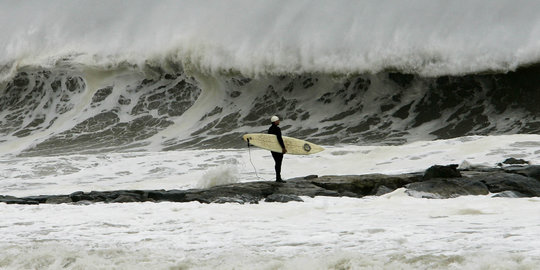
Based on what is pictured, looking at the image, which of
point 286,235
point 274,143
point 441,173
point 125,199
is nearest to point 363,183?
point 441,173

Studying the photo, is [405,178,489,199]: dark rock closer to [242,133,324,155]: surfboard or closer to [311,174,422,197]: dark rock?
[311,174,422,197]: dark rock

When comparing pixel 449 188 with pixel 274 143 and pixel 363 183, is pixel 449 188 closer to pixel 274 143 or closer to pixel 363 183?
pixel 363 183

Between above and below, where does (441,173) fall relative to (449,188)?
above

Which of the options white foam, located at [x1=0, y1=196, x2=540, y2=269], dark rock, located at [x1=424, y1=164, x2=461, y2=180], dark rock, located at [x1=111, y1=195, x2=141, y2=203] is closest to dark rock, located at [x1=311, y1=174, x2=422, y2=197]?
dark rock, located at [x1=424, y1=164, x2=461, y2=180]

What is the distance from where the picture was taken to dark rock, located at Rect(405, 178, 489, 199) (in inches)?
266

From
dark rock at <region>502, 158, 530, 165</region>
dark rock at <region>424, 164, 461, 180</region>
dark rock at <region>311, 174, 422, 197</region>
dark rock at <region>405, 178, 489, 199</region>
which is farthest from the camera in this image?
dark rock at <region>502, 158, 530, 165</region>

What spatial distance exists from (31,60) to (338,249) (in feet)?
92.4

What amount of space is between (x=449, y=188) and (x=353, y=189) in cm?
179

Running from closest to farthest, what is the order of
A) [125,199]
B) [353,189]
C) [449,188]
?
1. [449,188]
2. [125,199]
3. [353,189]

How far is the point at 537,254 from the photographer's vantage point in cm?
359

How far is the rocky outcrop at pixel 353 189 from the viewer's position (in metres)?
6.94

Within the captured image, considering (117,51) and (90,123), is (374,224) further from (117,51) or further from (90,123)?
(117,51)

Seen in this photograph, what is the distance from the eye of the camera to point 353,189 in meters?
8.46

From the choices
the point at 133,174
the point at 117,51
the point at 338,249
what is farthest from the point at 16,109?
the point at 338,249
